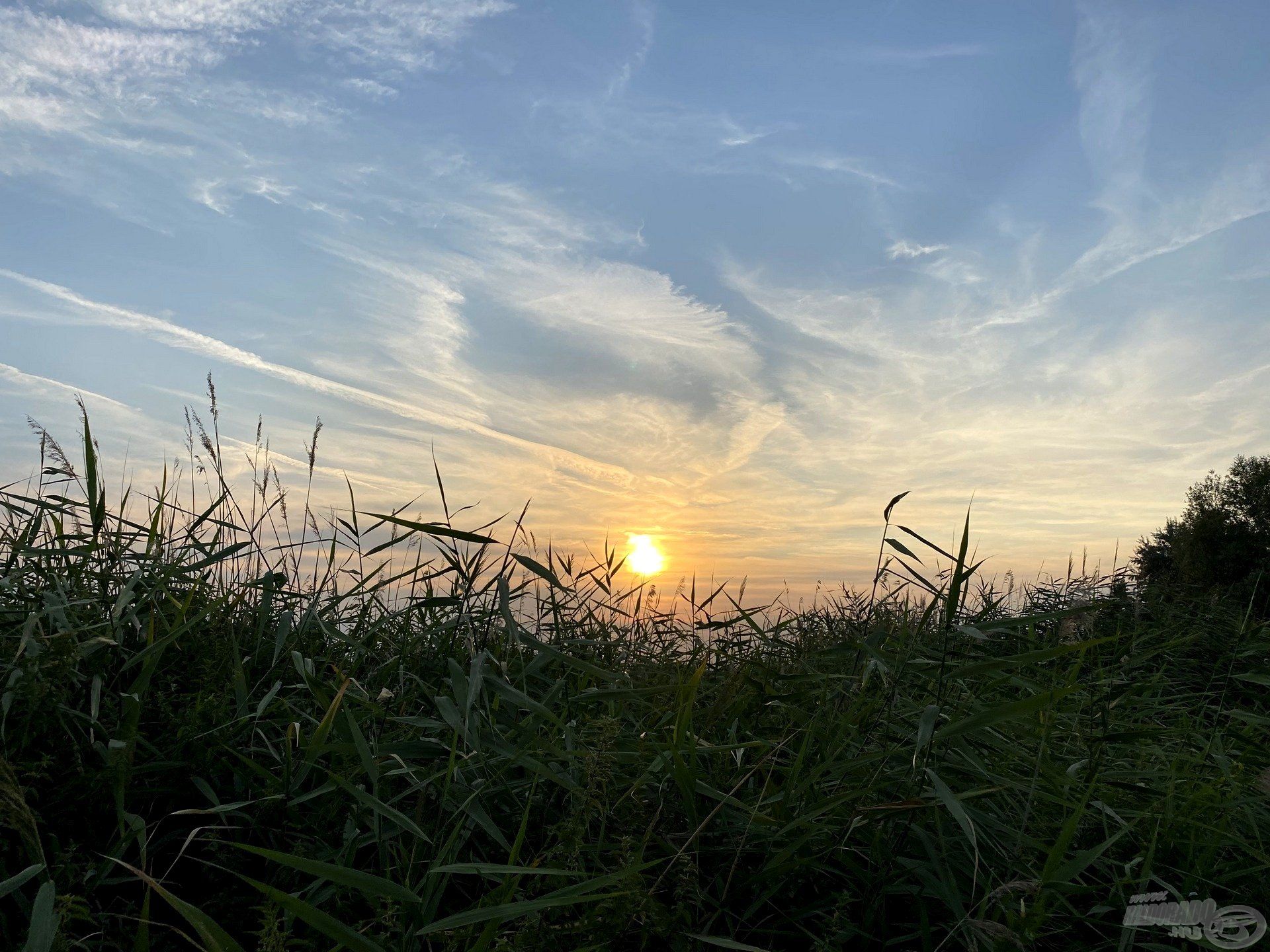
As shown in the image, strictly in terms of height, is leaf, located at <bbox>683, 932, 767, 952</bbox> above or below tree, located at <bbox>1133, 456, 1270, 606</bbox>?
below

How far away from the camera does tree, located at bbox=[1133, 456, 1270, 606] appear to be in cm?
2225

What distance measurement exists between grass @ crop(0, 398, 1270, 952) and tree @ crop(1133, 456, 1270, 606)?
22.2 metres

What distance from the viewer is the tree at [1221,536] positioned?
22250 millimetres

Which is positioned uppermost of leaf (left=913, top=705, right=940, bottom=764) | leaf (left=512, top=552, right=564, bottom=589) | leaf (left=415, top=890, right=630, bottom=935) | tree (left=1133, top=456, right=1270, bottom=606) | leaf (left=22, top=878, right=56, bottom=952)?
tree (left=1133, top=456, right=1270, bottom=606)

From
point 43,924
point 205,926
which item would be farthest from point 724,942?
point 43,924

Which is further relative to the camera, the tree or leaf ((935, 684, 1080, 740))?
the tree

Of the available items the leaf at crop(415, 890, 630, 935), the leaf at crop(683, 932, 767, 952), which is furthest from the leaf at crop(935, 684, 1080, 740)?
the leaf at crop(415, 890, 630, 935)

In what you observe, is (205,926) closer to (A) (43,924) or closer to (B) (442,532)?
(A) (43,924)

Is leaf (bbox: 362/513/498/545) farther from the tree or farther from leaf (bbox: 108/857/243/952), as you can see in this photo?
the tree

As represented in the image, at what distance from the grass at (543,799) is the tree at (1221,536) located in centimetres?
2224

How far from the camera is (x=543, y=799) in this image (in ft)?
7.64

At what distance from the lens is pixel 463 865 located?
6.00ft

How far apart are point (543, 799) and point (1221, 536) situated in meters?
26.1

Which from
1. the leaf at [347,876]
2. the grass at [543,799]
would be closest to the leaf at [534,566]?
the grass at [543,799]
